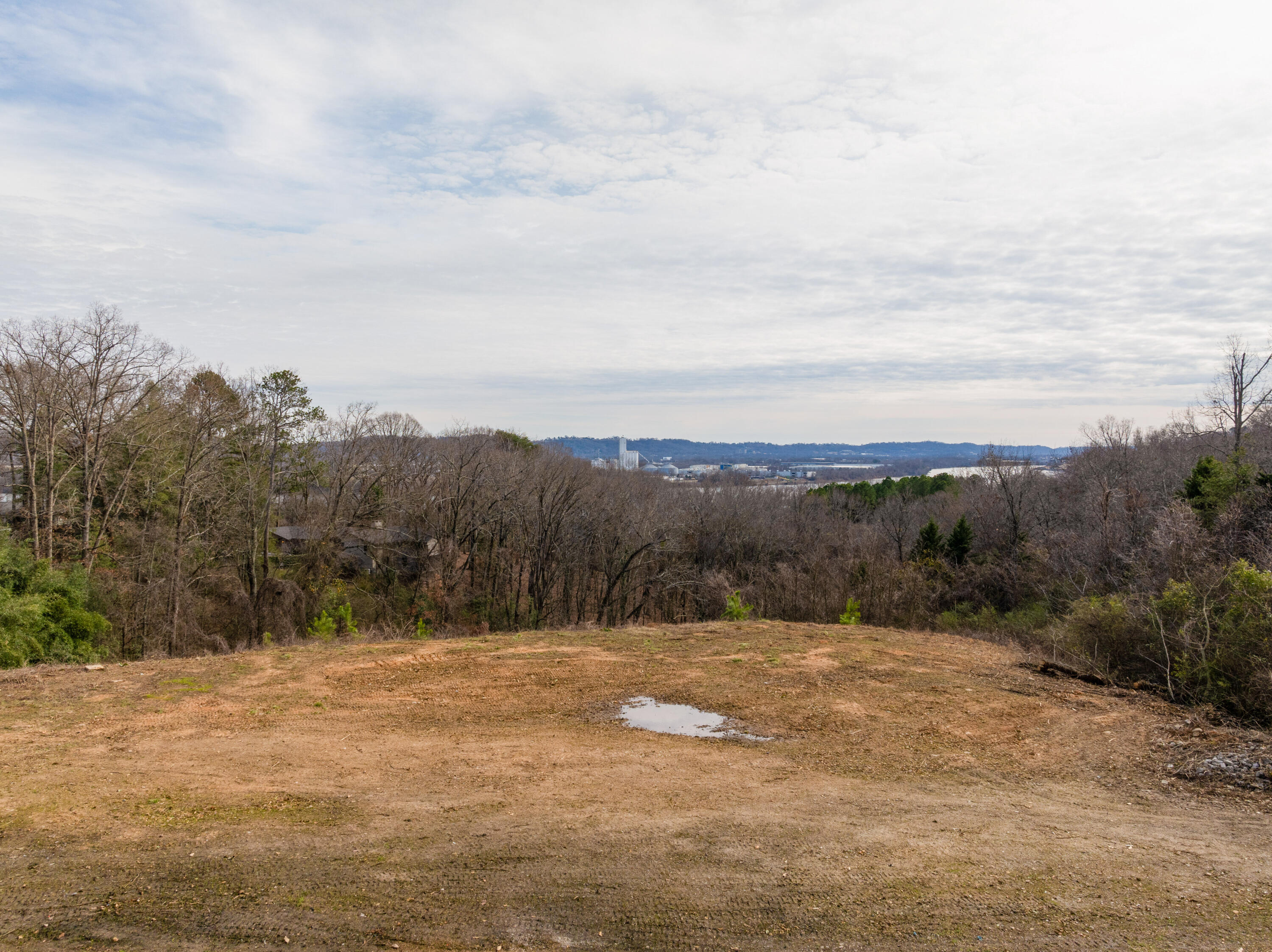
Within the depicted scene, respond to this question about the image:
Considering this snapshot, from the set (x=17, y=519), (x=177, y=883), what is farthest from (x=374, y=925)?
(x=17, y=519)

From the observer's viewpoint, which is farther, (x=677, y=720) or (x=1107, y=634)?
(x=1107, y=634)

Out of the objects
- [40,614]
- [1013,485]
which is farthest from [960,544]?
[40,614]

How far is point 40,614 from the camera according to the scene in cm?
1747

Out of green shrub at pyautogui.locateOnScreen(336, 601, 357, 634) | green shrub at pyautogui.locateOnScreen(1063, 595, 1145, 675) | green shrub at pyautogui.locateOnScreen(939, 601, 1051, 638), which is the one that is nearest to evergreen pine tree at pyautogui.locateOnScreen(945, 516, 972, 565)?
green shrub at pyautogui.locateOnScreen(939, 601, 1051, 638)

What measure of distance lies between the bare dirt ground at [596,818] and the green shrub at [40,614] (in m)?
7.02

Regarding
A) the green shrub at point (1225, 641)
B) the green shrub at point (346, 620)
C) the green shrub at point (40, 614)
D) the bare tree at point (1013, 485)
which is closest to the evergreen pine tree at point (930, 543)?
the bare tree at point (1013, 485)

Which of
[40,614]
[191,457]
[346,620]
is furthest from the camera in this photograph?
[191,457]

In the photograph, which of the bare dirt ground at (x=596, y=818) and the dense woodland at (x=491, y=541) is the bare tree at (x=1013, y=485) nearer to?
the dense woodland at (x=491, y=541)

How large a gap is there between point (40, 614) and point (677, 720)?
53.3 feet

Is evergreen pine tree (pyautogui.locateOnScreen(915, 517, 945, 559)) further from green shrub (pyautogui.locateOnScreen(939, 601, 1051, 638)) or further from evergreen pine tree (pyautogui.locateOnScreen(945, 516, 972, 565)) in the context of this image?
green shrub (pyautogui.locateOnScreen(939, 601, 1051, 638))

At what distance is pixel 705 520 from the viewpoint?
46375mm

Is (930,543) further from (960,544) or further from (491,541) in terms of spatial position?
(491,541)

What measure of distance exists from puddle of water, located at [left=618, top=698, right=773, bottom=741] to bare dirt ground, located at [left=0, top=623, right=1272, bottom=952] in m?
0.25

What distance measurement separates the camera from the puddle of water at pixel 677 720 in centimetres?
1000
